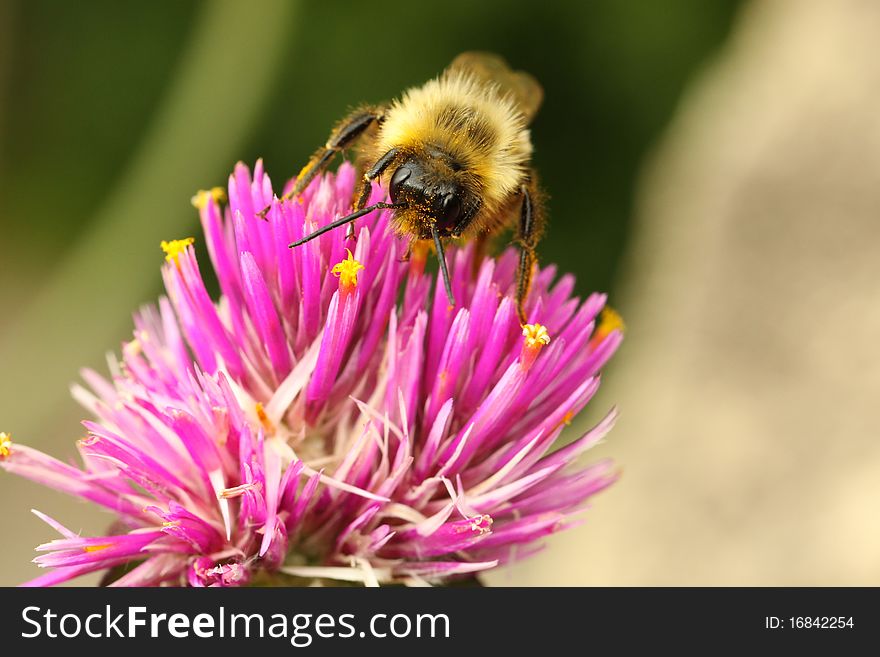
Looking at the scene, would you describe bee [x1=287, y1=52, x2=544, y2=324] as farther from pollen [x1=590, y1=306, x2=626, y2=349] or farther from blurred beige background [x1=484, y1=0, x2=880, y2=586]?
blurred beige background [x1=484, y1=0, x2=880, y2=586]

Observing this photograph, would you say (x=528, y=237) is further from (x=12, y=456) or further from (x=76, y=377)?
(x=76, y=377)

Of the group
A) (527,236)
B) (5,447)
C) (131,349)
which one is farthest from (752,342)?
(5,447)

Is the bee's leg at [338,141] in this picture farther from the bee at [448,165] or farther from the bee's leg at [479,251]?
the bee's leg at [479,251]

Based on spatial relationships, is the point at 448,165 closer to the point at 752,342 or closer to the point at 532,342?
the point at 532,342

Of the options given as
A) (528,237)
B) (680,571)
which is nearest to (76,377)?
(680,571)

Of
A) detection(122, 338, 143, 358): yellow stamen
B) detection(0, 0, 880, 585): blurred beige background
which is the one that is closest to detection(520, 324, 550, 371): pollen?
detection(122, 338, 143, 358): yellow stamen

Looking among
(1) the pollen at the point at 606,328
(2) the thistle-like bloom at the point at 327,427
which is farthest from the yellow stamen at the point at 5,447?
→ (1) the pollen at the point at 606,328
